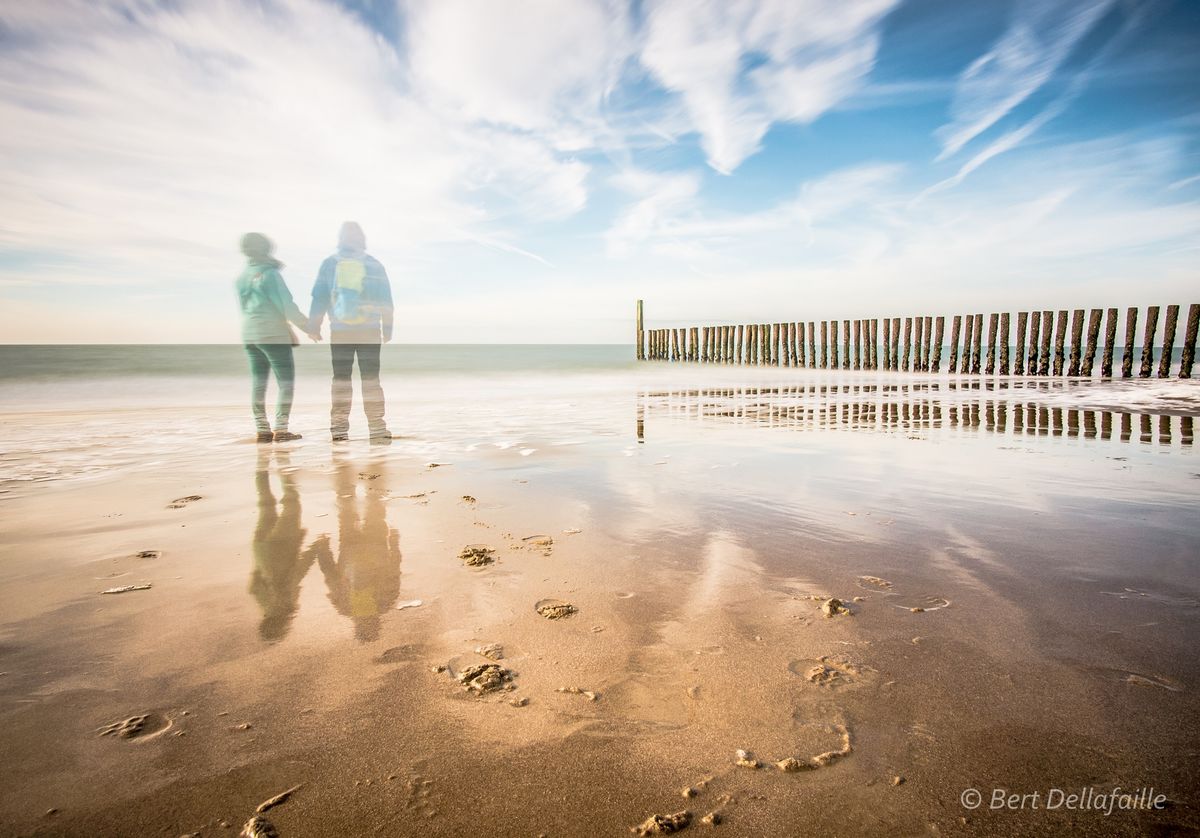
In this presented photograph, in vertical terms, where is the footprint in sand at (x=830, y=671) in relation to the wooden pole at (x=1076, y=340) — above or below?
below

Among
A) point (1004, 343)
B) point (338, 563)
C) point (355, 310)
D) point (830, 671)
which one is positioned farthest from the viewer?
point (1004, 343)

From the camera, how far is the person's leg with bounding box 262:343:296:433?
6492 mm

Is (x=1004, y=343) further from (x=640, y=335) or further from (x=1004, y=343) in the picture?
(x=640, y=335)

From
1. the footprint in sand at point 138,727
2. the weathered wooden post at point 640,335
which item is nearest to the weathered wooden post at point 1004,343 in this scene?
the weathered wooden post at point 640,335

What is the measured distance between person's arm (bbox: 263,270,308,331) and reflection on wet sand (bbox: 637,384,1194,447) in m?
4.41

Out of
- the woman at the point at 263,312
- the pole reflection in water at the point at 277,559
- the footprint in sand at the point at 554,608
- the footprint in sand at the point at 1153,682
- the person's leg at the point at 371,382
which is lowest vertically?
the footprint in sand at the point at 554,608

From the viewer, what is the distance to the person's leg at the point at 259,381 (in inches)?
261

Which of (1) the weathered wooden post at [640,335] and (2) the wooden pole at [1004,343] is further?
(1) the weathered wooden post at [640,335]

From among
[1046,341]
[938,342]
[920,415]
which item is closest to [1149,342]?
[1046,341]

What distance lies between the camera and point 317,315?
22.4ft

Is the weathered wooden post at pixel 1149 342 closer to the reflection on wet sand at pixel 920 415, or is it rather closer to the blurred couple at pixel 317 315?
the reflection on wet sand at pixel 920 415

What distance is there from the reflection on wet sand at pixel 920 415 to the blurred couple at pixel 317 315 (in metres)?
3.54

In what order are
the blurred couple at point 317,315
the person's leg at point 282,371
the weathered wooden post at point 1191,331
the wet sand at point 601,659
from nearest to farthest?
the wet sand at point 601,659
the person's leg at point 282,371
the blurred couple at point 317,315
the weathered wooden post at point 1191,331

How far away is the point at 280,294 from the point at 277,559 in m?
4.98
